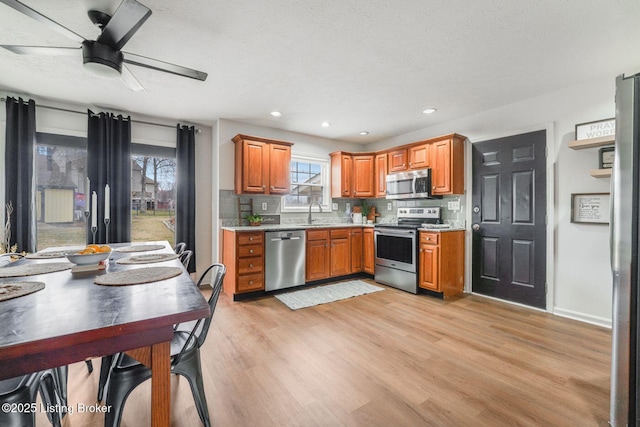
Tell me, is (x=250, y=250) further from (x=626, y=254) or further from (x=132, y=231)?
(x=626, y=254)

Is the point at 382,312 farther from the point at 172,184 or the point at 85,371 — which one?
the point at 172,184

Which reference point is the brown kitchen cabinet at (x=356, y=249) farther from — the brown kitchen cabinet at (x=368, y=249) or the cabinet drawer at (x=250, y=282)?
the cabinet drawer at (x=250, y=282)

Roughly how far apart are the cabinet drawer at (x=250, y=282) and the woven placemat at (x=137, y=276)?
2.13 m

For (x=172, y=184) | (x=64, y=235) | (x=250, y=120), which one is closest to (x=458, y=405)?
(x=250, y=120)

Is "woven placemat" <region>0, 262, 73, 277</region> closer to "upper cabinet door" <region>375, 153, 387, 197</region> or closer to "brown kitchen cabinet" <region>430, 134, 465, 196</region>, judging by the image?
"brown kitchen cabinet" <region>430, 134, 465, 196</region>

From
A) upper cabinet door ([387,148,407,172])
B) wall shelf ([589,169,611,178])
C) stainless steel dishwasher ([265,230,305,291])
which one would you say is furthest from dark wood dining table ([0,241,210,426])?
upper cabinet door ([387,148,407,172])

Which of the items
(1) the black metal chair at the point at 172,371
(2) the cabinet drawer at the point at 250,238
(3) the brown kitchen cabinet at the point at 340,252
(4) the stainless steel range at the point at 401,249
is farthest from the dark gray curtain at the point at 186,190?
(4) the stainless steel range at the point at 401,249

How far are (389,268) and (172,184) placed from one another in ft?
11.7

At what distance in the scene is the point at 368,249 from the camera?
15.4ft

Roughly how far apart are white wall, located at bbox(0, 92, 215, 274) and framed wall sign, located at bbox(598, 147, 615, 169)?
15.5 ft

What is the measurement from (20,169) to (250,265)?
9.10 ft

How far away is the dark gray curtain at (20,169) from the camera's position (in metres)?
3.07

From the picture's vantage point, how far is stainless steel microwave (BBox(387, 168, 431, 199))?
4.07 m

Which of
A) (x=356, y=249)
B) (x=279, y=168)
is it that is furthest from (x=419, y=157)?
(x=279, y=168)
